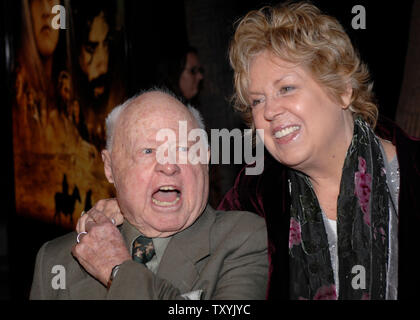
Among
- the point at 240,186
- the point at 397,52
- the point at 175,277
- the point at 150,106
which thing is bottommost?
the point at 175,277

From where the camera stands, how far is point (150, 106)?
1.85 meters

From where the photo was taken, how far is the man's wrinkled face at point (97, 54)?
4.09m

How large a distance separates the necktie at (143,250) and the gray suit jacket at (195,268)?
0.22ft

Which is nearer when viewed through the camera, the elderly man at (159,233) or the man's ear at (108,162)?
the elderly man at (159,233)

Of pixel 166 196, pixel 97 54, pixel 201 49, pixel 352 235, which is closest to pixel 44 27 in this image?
pixel 97 54

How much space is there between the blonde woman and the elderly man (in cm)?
20

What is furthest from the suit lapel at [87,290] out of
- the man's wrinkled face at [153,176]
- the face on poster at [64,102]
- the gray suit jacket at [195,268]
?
the face on poster at [64,102]

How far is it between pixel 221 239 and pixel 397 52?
207 centimetres

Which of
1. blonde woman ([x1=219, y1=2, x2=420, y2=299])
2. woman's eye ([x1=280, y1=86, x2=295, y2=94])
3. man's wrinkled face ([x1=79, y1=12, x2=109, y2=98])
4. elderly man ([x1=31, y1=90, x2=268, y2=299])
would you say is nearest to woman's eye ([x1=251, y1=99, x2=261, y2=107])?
blonde woman ([x1=219, y1=2, x2=420, y2=299])

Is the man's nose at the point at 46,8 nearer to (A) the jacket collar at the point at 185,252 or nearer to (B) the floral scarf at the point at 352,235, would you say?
(A) the jacket collar at the point at 185,252

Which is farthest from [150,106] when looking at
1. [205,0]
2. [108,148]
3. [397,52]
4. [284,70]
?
[205,0]

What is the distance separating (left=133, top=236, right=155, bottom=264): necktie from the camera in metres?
1.84

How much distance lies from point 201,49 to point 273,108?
8.35ft
